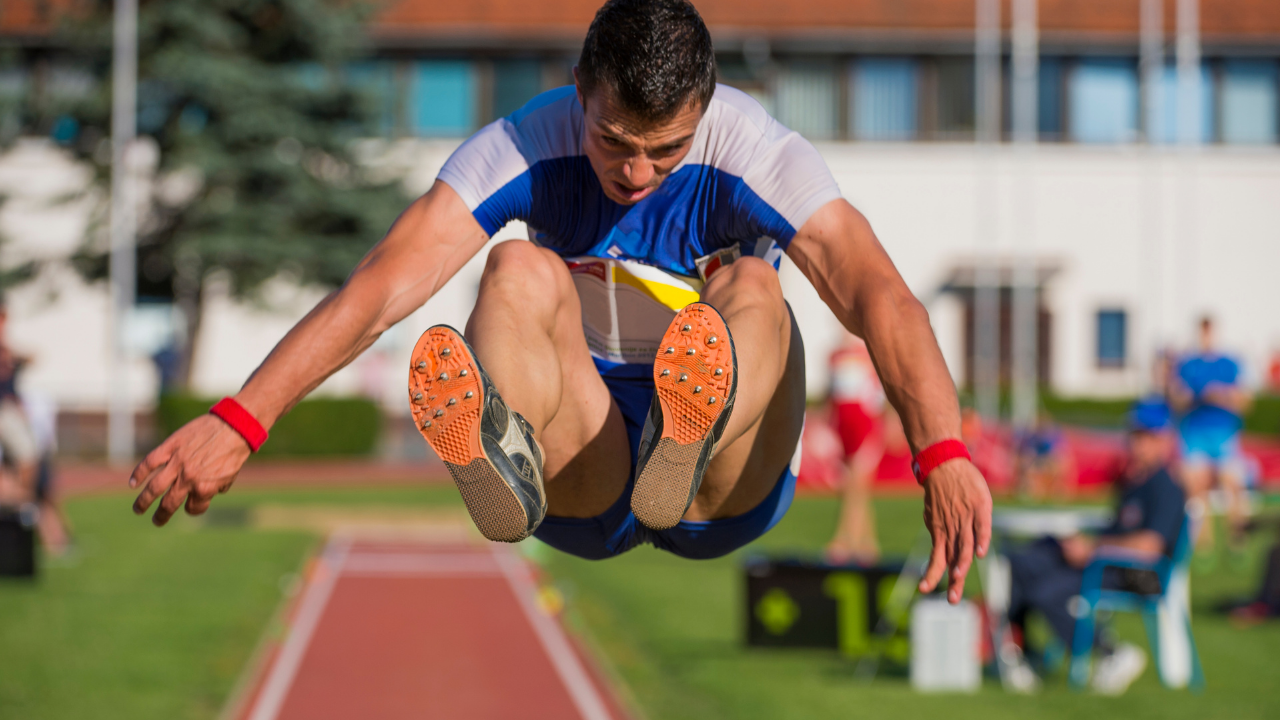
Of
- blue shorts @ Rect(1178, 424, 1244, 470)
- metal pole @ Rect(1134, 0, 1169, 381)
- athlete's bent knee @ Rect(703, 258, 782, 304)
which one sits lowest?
blue shorts @ Rect(1178, 424, 1244, 470)

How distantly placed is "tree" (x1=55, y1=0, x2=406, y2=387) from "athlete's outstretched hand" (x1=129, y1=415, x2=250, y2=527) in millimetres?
19771

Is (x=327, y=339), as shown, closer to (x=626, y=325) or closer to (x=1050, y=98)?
(x=626, y=325)

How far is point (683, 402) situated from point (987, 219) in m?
24.9

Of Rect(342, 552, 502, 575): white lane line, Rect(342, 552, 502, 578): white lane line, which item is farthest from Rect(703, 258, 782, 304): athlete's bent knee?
Rect(342, 552, 502, 575): white lane line

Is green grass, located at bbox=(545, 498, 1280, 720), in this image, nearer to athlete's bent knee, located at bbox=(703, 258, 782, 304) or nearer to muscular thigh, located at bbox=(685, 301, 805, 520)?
muscular thigh, located at bbox=(685, 301, 805, 520)

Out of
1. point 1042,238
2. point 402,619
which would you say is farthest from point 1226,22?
point 402,619

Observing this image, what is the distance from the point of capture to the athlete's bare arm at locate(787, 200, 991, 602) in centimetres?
272

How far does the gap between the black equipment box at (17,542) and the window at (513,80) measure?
17180 mm

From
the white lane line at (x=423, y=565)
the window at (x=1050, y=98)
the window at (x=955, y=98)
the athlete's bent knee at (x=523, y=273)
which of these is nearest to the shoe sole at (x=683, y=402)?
the athlete's bent knee at (x=523, y=273)

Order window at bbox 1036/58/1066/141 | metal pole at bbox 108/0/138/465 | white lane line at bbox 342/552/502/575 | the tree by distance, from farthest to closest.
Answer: window at bbox 1036/58/1066/141
the tree
metal pole at bbox 108/0/138/465
white lane line at bbox 342/552/502/575

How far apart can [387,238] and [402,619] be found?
9.81 meters

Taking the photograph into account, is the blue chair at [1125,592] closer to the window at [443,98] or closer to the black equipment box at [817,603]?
the black equipment box at [817,603]

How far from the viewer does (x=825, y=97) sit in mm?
28469

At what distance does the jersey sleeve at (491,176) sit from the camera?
306 cm
